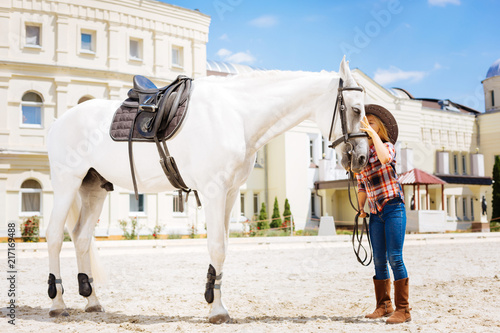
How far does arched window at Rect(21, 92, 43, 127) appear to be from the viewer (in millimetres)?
23172

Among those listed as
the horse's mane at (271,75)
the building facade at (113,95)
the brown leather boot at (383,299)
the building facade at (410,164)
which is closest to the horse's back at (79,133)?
the horse's mane at (271,75)

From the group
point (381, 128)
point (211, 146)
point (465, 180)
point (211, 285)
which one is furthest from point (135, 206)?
point (465, 180)

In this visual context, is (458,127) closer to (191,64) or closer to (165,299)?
(191,64)

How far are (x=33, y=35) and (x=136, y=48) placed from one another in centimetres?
515

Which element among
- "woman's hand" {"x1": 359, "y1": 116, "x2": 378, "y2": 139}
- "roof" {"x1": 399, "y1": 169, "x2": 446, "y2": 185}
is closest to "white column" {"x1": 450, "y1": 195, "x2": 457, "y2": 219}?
"roof" {"x1": 399, "y1": 169, "x2": 446, "y2": 185}

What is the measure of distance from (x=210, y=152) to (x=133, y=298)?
2.81m

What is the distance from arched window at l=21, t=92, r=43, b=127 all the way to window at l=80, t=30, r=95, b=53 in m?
3.51

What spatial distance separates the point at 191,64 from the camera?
27.0m

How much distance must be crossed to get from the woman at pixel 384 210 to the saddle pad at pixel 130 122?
5.81 ft

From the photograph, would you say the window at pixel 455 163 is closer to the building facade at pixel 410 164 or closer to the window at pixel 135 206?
the building facade at pixel 410 164

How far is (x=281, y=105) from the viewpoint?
4.73m

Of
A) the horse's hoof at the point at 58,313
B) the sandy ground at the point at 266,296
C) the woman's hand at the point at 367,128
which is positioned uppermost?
the woman's hand at the point at 367,128

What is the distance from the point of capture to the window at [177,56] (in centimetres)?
2695

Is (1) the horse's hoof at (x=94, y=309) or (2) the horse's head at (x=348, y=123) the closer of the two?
(2) the horse's head at (x=348, y=123)
